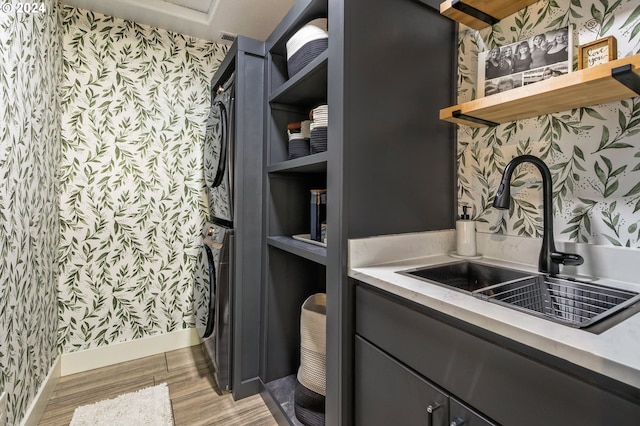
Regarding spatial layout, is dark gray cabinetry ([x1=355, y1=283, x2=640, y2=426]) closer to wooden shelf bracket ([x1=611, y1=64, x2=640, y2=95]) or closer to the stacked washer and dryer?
wooden shelf bracket ([x1=611, y1=64, x2=640, y2=95])

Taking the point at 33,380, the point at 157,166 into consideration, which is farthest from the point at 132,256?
the point at 33,380

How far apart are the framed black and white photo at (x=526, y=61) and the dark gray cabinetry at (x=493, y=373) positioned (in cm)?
100

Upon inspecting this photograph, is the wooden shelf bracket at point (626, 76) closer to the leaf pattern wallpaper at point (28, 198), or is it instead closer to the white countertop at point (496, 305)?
the white countertop at point (496, 305)

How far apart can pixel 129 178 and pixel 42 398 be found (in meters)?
1.40

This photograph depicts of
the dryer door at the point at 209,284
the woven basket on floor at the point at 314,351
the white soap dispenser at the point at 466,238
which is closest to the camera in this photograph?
the white soap dispenser at the point at 466,238

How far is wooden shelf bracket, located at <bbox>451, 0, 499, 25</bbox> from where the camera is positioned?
1.20 m

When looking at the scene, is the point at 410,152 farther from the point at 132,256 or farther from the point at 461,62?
the point at 132,256

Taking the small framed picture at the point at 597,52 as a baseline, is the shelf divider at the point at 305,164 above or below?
below

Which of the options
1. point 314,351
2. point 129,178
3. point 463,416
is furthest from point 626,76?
point 129,178

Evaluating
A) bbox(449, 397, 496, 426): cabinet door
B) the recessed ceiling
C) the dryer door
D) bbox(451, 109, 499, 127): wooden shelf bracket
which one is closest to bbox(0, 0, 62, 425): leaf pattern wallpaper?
the recessed ceiling

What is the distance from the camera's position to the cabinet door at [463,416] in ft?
2.34

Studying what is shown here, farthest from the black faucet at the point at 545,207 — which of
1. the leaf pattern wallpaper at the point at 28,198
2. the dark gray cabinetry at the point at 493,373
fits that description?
the leaf pattern wallpaper at the point at 28,198

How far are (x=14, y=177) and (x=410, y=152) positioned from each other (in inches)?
68.1

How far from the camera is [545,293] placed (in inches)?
40.1
